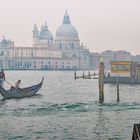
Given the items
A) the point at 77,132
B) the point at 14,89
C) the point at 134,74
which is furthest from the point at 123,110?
the point at 134,74

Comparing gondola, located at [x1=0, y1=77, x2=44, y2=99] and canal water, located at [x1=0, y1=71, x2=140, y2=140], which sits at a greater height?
gondola, located at [x1=0, y1=77, x2=44, y2=99]

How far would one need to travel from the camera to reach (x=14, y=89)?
39000 mm

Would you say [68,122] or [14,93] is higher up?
[14,93]

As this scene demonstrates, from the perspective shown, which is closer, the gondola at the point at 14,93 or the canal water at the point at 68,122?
the canal water at the point at 68,122

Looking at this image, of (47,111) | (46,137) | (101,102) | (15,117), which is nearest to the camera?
(46,137)

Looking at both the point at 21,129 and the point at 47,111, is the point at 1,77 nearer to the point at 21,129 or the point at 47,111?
the point at 47,111

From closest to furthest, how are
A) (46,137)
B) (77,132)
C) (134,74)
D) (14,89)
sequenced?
(46,137)
(77,132)
(14,89)
(134,74)

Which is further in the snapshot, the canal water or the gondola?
the gondola

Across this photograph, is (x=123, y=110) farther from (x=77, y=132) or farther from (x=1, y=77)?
(x=1, y=77)

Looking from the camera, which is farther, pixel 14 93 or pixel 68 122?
pixel 14 93

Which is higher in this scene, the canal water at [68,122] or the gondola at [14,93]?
the gondola at [14,93]

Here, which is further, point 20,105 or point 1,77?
point 1,77

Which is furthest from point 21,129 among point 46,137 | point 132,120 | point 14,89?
point 14,89

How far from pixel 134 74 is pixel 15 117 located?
4289 centimetres
